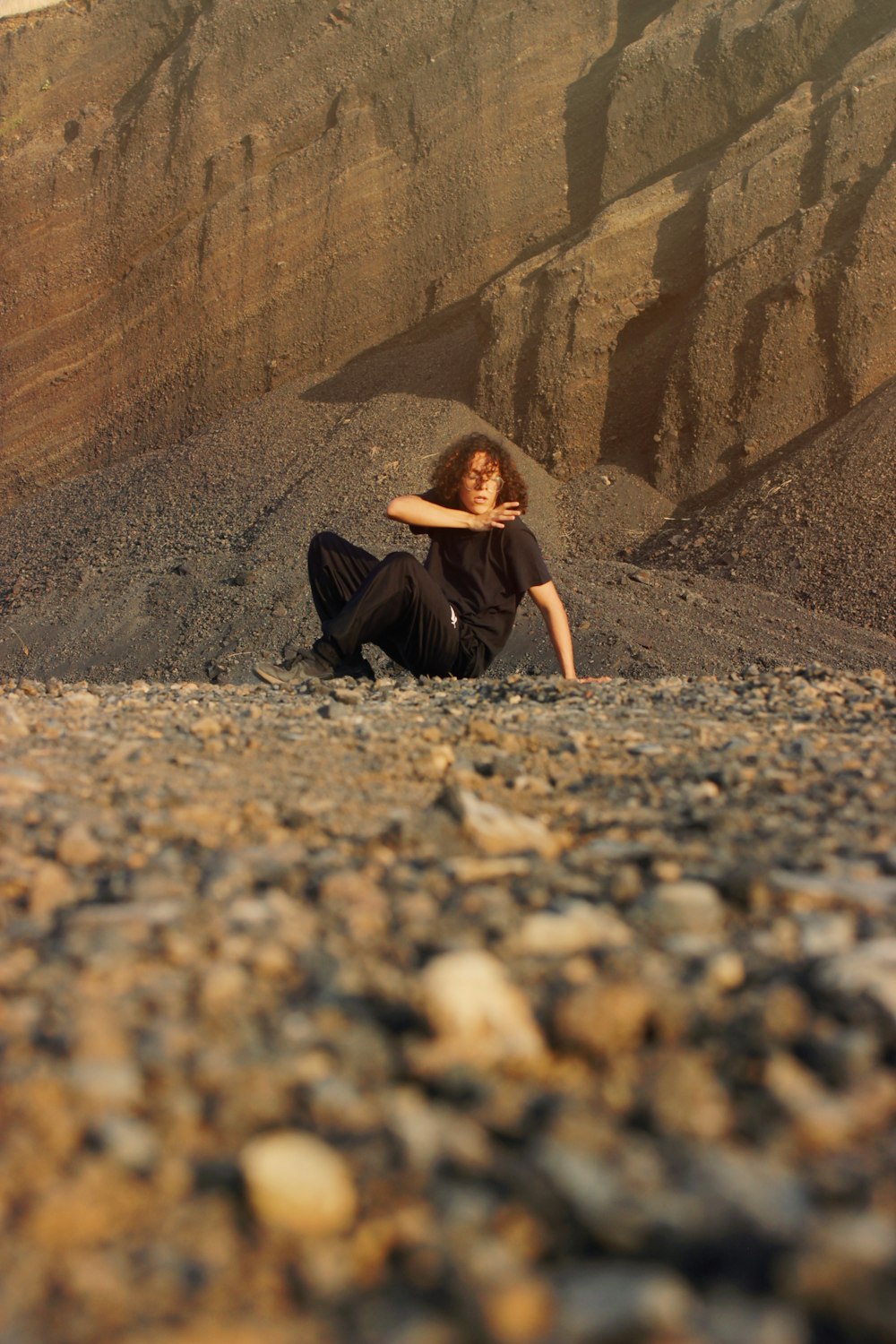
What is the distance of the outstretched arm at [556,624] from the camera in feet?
18.1

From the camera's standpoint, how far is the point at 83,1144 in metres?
1.30

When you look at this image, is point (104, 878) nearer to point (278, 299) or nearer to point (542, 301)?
point (542, 301)

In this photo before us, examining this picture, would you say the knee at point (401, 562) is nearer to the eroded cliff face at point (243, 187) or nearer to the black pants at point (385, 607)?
the black pants at point (385, 607)

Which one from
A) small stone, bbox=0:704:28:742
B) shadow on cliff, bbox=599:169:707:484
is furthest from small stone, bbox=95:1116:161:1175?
shadow on cliff, bbox=599:169:707:484

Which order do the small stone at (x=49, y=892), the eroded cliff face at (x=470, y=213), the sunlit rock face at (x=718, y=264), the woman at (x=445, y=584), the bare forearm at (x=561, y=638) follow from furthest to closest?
the eroded cliff face at (x=470, y=213) < the sunlit rock face at (x=718, y=264) < the woman at (x=445, y=584) < the bare forearm at (x=561, y=638) < the small stone at (x=49, y=892)

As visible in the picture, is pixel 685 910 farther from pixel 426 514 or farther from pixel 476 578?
pixel 476 578

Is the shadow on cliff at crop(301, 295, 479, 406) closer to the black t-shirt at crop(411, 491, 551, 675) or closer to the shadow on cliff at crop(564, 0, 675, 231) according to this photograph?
the shadow on cliff at crop(564, 0, 675, 231)

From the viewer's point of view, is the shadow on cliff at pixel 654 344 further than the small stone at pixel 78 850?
Yes

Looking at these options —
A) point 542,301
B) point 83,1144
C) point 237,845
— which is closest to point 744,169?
point 542,301

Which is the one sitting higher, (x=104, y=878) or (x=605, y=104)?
(x=605, y=104)

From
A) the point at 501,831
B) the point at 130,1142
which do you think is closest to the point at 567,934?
the point at 501,831

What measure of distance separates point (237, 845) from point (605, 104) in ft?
54.9

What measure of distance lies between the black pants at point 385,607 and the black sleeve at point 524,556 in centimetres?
39

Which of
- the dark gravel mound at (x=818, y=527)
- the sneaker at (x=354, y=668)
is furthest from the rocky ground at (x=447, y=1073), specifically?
the dark gravel mound at (x=818, y=527)
